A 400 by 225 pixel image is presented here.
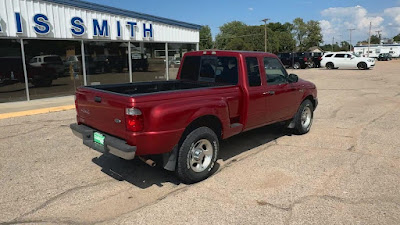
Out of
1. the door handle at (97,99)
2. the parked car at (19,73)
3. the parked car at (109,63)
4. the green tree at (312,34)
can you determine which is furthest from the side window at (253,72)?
the green tree at (312,34)

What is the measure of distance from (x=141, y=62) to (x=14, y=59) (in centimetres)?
596

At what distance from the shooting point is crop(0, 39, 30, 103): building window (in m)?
10.6

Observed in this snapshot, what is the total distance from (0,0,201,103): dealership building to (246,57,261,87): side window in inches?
354

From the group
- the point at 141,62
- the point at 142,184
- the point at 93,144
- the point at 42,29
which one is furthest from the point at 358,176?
the point at 141,62

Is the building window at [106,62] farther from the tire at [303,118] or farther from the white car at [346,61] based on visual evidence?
the white car at [346,61]

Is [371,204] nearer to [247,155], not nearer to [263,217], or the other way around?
[263,217]

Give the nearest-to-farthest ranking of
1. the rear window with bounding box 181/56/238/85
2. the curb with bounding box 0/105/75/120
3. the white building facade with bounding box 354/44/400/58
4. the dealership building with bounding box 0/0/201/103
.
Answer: the rear window with bounding box 181/56/238/85, the curb with bounding box 0/105/75/120, the dealership building with bounding box 0/0/201/103, the white building facade with bounding box 354/44/400/58

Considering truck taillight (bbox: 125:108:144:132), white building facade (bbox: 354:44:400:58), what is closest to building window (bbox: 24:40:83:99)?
truck taillight (bbox: 125:108:144:132)

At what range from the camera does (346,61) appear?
3225 centimetres

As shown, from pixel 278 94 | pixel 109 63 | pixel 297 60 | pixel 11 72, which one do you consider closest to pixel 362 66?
pixel 297 60

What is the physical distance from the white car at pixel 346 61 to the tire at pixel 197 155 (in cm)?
3178

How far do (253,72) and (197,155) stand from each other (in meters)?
1.85

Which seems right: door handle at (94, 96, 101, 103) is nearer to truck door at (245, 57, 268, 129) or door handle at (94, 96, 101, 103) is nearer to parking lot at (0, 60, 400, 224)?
parking lot at (0, 60, 400, 224)

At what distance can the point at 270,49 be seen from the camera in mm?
82562
